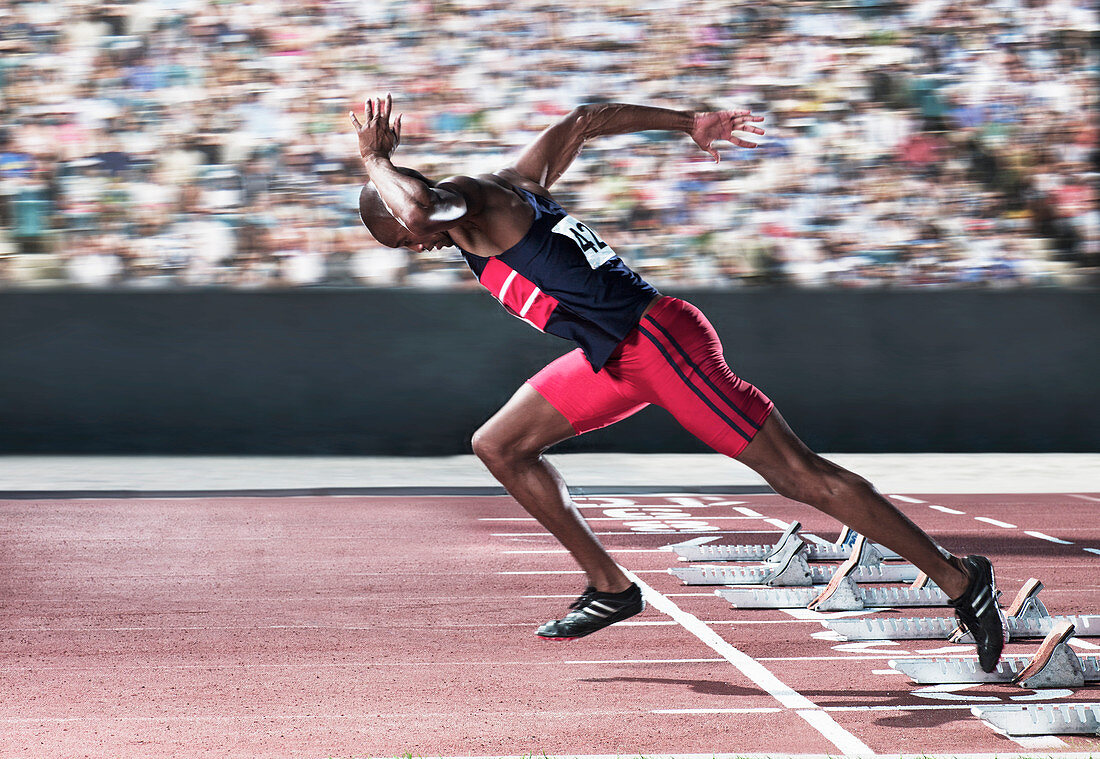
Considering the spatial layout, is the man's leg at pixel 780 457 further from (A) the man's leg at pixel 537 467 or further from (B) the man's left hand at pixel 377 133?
(B) the man's left hand at pixel 377 133

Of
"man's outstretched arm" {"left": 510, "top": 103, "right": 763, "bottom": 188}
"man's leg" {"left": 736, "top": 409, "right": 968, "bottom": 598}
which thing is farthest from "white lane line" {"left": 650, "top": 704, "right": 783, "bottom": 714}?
"man's outstretched arm" {"left": 510, "top": 103, "right": 763, "bottom": 188}

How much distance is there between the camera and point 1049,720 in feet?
13.4

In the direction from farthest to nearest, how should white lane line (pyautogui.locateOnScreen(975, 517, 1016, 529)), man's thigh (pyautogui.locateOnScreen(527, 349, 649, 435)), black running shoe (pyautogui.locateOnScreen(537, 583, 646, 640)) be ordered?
white lane line (pyautogui.locateOnScreen(975, 517, 1016, 529)), black running shoe (pyautogui.locateOnScreen(537, 583, 646, 640)), man's thigh (pyautogui.locateOnScreen(527, 349, 649, 435))

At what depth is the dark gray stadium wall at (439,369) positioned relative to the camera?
12953 mm

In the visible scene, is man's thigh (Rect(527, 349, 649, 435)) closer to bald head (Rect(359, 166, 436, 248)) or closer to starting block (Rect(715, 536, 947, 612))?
bald head (Rect(359, 166, 436, 248))

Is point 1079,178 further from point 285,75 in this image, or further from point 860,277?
point 285,75

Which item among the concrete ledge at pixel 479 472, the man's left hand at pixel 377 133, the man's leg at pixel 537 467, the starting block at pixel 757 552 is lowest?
the concrete ledge at pixel 479 472

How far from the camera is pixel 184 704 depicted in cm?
464

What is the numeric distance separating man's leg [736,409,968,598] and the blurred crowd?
8.91m

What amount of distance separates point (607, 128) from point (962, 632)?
2.26m

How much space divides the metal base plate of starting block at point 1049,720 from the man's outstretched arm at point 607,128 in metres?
2.19

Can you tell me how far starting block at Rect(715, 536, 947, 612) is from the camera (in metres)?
6.02

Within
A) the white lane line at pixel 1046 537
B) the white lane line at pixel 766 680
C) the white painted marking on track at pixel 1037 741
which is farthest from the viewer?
the white lane line at pixel 1046 537

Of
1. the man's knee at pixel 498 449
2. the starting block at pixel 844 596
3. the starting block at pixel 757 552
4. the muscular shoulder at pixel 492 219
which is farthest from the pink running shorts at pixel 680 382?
the starting block at pixel 757 552
